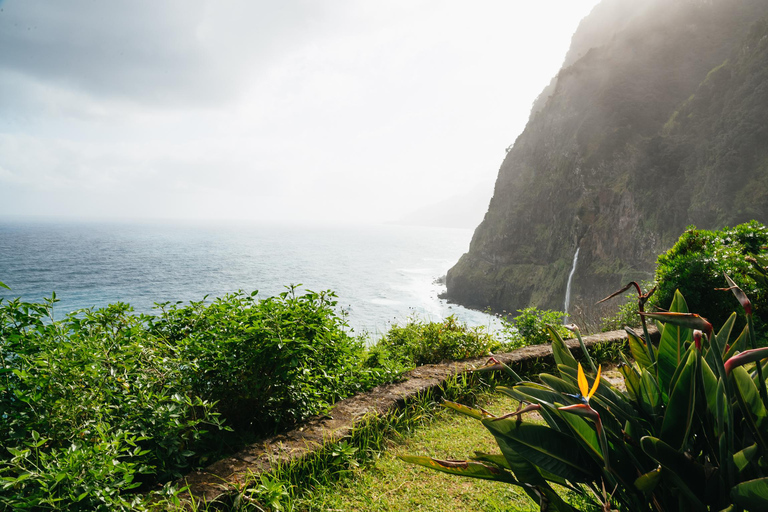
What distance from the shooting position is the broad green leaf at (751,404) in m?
1.10

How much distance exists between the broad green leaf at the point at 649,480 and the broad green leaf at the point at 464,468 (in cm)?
42

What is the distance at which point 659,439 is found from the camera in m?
1.32

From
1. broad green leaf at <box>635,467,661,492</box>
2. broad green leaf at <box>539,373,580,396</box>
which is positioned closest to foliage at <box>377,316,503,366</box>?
broad green leaf at <box>539,373,580,396</box>

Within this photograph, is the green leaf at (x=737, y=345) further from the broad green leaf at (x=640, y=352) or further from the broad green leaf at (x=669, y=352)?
the broad green leaf at (x=640, y=352)

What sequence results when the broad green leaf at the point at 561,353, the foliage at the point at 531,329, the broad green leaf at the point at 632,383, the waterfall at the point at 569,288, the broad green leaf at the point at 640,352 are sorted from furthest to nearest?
the waterfall at the point at 569,288
the foliage at the point at 531,329
the broad green leaf at the point at 640,352
the broad green leaf at the point at 561,353
the broad green leaf at the point at 632,383

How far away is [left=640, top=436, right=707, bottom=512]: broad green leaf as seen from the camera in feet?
3.93

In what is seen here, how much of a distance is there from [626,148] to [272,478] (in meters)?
47.6

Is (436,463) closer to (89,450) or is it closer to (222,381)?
(89,450)

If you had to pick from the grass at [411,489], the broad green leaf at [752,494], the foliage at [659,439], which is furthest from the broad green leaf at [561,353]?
the grass at [411,489]

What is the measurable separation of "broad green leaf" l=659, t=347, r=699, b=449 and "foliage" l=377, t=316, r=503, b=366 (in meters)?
3.18

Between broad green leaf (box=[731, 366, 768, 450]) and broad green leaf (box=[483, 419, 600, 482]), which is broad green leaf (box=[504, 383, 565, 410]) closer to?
broad green leaf (box=[483, 419, 600, 482])

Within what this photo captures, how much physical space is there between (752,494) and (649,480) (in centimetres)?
24

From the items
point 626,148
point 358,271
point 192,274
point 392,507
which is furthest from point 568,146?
point 192,274

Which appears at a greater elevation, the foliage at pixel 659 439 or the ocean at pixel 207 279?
the foliage at pixel 659 439
